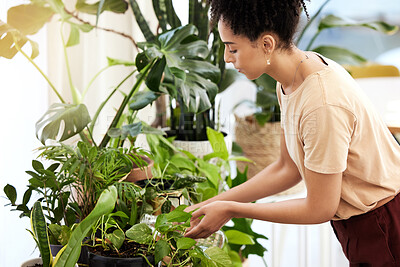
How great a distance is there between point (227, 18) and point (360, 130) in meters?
0.39

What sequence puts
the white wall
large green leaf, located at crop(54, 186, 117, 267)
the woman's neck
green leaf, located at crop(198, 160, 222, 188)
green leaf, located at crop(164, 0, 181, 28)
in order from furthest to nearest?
1. green leaf, located at crop(164, 0, 181, 28)
2. green leaf, located at crop(198, 160, 222, 188)
3. the white wall
4. the woman's neck
5. large green leaf, located at crop(54, 186, 117, 267)

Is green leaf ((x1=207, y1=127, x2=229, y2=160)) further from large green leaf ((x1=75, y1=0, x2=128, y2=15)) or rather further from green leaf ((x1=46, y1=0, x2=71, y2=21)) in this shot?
green leaf ((x1=46, y1=0, x2=71, y2=21))

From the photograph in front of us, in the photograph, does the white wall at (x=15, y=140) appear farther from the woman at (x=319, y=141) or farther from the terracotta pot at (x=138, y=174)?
the woman at (x=319, y=141)

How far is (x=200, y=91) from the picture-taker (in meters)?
1.37

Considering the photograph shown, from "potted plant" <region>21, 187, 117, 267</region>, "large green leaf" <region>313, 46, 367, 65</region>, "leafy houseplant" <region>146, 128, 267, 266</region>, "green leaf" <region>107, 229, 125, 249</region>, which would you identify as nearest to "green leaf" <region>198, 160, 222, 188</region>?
"leafy houseplant" <region>146, 128, 267, 266</region>

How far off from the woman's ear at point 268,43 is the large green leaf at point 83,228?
1.59 feet

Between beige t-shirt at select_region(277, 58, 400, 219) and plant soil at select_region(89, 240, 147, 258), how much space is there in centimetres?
40

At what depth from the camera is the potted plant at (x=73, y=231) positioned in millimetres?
766

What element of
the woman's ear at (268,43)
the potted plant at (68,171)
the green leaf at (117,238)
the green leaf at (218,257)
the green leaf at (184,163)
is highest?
the woman's ear at (268,43)

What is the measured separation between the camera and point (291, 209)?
1.06 meters

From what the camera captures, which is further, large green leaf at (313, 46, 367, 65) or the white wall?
large green leaf at (313, 46, 367, 65)

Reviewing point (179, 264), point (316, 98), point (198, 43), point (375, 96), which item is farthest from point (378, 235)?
point (375, 96)

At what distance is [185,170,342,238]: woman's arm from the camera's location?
101cm

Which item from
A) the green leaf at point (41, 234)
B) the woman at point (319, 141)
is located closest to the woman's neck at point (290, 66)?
the woman at point (319, 141)
